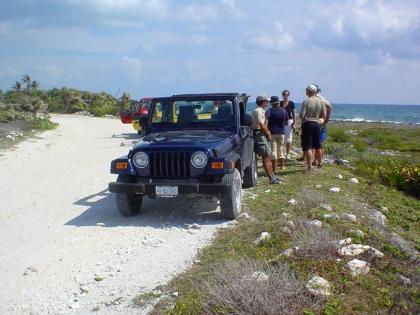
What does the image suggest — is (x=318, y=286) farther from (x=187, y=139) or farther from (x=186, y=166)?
(x=187, y=139)

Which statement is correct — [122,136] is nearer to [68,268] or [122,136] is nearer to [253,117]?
[253,117]

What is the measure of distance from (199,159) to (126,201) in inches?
52.1

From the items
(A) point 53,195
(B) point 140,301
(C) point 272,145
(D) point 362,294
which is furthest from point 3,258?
(C) point 272,145

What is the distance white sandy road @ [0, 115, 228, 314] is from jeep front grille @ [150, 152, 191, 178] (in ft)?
2.38

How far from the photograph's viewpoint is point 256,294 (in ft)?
12.9

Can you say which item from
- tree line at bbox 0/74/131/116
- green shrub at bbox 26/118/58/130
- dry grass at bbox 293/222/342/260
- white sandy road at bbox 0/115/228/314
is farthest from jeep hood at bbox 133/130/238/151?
tree line at bbox 0/74/131/116

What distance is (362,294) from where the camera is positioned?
4188 mm

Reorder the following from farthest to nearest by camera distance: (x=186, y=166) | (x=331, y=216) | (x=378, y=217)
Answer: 1. (x=378, y=217)
2. (x=186, y=166)
3. (x=331, y=216)

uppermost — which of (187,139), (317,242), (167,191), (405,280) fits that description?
(187,139)

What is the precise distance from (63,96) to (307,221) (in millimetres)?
44261

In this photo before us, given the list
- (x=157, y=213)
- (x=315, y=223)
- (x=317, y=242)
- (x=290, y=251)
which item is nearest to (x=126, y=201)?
(x=157, y=213)

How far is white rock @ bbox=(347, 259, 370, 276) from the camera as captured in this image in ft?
15.0

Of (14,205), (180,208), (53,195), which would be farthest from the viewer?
(53,195)

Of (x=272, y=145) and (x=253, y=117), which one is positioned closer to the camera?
(x=253, y=117)
